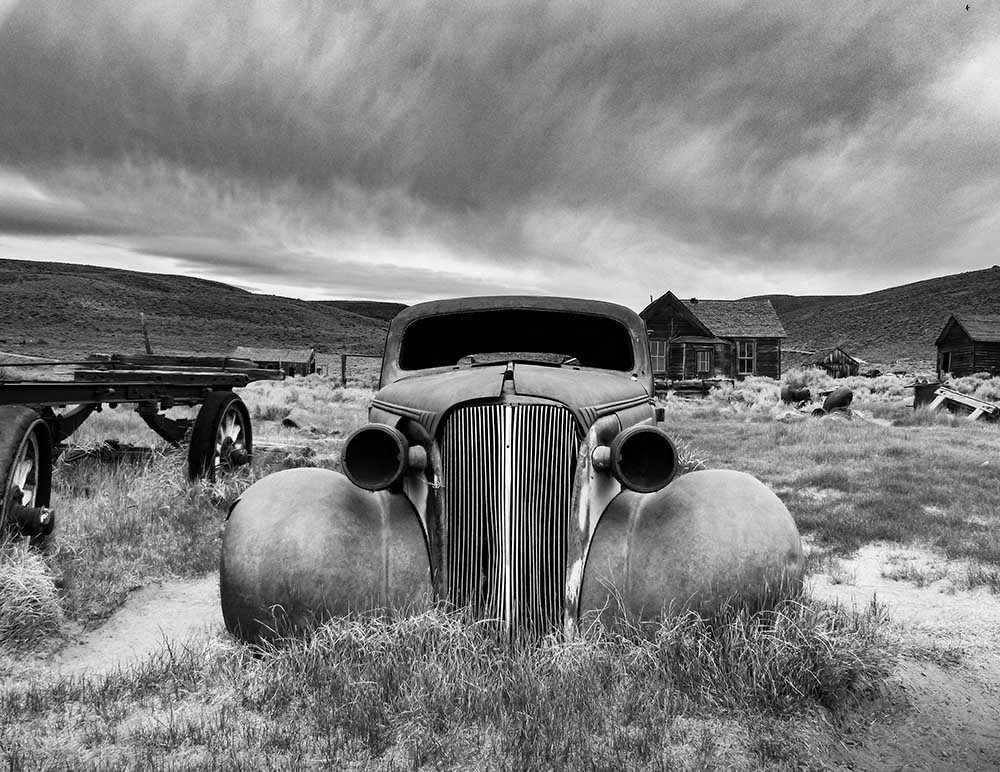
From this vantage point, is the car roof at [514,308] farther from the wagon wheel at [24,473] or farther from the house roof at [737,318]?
the house roof at [737,318]

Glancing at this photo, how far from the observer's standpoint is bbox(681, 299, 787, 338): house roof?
113 feet

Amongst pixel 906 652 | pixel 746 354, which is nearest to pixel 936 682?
pixel 906 652

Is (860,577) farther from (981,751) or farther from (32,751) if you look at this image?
(32,751)

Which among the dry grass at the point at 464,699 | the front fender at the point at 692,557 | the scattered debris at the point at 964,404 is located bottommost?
the dry grass at the point at 464,699

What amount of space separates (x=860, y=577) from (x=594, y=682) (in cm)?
316

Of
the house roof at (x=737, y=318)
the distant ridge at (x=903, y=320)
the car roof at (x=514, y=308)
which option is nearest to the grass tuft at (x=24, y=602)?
the car roof at (x=514, y=308)

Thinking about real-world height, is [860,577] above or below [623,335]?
below

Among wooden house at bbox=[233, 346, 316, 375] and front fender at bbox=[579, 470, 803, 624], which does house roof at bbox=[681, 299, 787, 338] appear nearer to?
wooden house at bbox=[233, 346, 316, 375]

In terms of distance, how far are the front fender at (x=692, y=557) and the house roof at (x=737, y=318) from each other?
3239 cm

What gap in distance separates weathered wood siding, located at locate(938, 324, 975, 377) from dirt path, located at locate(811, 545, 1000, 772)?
4157 cm

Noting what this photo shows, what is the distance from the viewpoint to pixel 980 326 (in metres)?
39.7

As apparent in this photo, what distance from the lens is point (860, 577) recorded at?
487 centimetres

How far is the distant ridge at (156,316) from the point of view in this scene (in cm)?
6297

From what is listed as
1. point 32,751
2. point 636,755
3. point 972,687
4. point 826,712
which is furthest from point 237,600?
point 972,687
